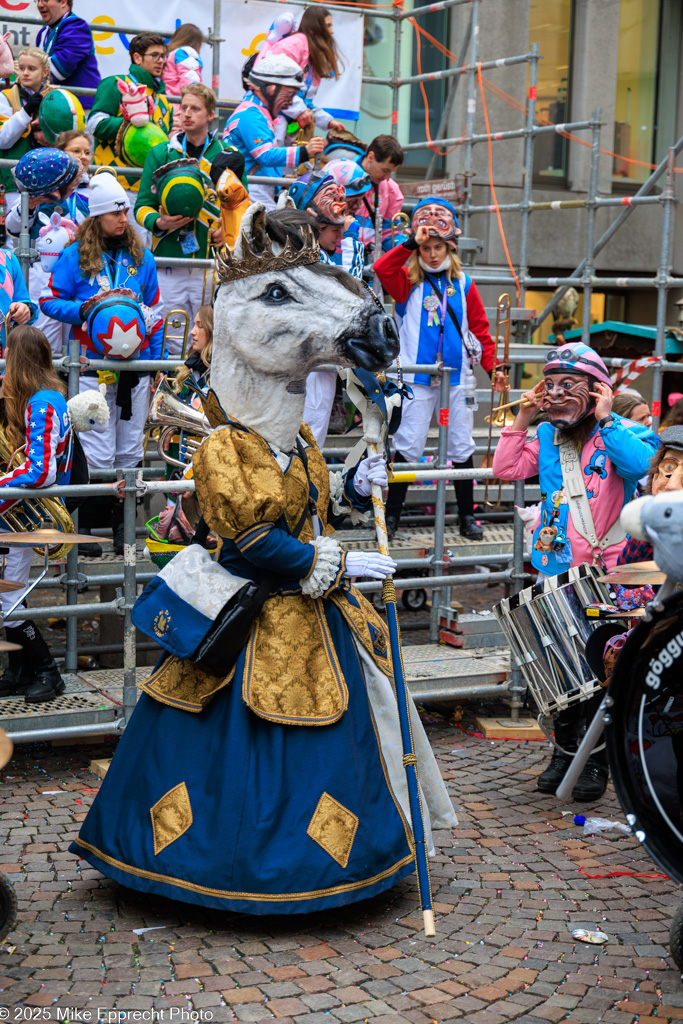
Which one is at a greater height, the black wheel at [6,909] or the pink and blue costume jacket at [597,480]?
the pink and blue costume jacket at [597,480]

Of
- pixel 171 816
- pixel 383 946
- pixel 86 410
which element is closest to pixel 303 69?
pixel 86 410

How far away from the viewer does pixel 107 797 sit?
433 centimetres

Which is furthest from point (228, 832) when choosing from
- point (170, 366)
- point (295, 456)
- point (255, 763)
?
point (170, 366)

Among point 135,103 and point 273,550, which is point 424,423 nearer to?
point 135,103

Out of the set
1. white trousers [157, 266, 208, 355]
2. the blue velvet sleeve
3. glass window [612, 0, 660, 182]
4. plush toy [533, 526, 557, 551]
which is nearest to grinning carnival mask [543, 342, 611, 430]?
plush toy [533, 526, 557, 551]

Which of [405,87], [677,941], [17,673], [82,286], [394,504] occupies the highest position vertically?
[405,87]

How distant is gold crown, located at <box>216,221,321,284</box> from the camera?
4.08 metres

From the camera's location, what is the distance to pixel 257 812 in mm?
4016

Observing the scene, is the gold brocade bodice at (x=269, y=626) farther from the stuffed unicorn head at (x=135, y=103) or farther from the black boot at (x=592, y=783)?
the stuffed unicorn head at (x=135, y=103)

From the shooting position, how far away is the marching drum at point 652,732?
10.4 ft

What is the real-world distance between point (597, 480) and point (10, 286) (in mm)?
3267

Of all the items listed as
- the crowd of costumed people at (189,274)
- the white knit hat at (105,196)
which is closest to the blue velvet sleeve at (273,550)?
the crowd of costumed people at (189,274)

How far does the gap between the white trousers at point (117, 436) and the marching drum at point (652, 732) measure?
4139 mm

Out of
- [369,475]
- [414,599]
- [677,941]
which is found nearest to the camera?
[677,941]
